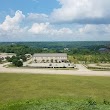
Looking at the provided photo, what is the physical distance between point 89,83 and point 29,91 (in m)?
10.5

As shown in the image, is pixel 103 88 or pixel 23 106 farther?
pixel 103 88

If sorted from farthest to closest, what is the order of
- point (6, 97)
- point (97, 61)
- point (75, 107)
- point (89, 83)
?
point (97, 61)
point (89, 83)
point (6, 97)
point (75, 107)

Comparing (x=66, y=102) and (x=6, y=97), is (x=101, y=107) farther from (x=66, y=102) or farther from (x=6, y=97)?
(x=6, y=97)

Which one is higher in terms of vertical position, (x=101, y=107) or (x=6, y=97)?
(x=101, y=107)

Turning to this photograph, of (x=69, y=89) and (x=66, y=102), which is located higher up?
(x=66, y=102)

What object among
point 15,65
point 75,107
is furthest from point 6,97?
point 15,65

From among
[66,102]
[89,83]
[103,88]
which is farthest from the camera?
[89,83]

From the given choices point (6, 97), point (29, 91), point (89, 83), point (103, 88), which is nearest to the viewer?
point (6, 97)

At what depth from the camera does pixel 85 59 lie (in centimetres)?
8156

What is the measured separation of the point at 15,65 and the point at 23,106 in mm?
47957

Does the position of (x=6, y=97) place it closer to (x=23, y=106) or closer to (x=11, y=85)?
(x=11, y=85)

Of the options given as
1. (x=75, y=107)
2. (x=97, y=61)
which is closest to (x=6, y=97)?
(x=75, y=107)

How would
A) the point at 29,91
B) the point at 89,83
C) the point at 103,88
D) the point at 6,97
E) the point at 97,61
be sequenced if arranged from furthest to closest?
the point at 97,61, the point at 89,83, the point at 103,88, the point at 29,91, the point at 6,97

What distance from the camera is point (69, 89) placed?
32.9 metres
